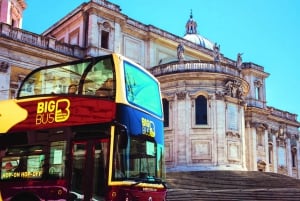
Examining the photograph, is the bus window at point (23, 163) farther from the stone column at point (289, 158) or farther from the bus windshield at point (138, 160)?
the stone column at point (289, 158)

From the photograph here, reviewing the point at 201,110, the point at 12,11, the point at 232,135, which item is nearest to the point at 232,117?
the point at 232,135

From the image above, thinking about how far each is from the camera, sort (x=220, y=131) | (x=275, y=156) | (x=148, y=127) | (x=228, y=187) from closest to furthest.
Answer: (x=148, y=127), (x=228, y=187), (x=220, y=131), (x=275, y=156)

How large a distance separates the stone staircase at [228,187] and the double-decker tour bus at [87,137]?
1021cm

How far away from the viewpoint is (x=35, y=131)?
9609mm

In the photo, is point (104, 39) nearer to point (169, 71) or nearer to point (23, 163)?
point (169, 71)

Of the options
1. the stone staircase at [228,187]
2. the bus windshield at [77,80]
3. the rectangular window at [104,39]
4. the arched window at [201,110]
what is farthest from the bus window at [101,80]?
the arched window at [201,110]

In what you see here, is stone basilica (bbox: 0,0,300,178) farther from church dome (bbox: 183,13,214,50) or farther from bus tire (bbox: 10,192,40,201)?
bus tire (bbox: 10,192,40,201)

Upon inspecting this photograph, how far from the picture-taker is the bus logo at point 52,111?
9344mm

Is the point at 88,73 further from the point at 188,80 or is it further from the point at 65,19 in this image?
the point at 65,19

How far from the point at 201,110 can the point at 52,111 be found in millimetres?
20866

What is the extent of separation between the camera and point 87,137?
8.80 metres

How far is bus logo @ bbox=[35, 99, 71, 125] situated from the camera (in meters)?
9.34

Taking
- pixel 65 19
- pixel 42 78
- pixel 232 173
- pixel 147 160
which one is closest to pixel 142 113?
pixel 147 160

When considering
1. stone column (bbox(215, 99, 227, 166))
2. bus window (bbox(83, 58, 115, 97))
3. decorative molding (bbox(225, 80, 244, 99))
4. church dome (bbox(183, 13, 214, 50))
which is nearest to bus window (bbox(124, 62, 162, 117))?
bus window (bbox(83, 58, 115, 97))
